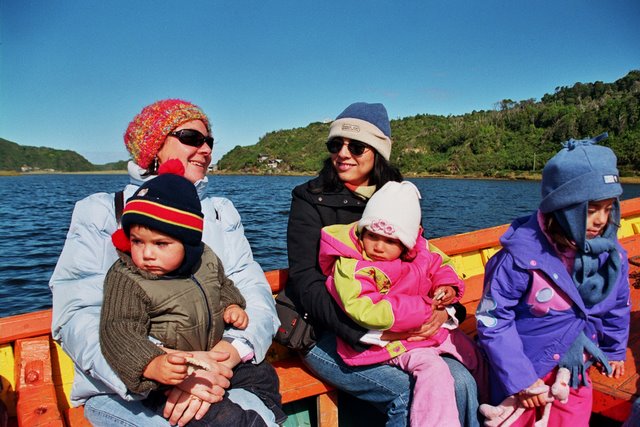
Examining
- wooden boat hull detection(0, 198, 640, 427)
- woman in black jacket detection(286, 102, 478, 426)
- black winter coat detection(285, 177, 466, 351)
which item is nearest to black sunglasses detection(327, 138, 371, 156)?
woman in black jacket detection(286, 102, 478, 426)

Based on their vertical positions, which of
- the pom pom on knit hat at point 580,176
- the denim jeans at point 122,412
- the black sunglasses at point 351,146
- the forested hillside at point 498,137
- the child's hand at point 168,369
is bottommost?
the denim jeans at point 122,412

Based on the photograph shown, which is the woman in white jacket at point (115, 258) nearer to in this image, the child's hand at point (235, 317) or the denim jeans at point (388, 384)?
the child's hand at point (235, 317)

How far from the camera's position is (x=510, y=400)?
1.93 metres

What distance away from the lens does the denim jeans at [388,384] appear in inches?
77.0

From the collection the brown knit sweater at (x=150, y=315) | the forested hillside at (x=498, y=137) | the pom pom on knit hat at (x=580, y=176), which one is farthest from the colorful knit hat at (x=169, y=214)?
the forested hillside at (x=498, y=137)

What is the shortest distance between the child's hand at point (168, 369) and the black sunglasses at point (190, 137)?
41.7 inches

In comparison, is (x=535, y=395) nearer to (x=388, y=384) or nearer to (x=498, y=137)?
(x=388, y=384)

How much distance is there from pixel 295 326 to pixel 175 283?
74cm

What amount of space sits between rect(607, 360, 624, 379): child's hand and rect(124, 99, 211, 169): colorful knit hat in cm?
226

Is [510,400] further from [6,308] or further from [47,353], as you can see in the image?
[6,308]

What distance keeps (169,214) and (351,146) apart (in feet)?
3.60

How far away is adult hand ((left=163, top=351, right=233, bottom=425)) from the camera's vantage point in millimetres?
1610

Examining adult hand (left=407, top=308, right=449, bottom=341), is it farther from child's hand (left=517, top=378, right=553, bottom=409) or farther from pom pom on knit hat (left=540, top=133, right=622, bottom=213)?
pom pom on knit hat (left=540, top=133, right=622, bottom=213)

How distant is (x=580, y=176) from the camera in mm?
1792
